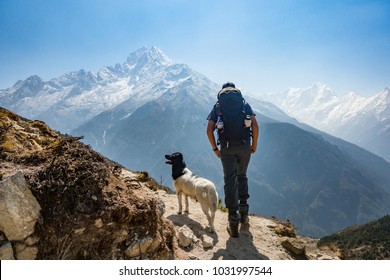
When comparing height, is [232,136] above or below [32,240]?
above

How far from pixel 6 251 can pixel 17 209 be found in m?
0.61

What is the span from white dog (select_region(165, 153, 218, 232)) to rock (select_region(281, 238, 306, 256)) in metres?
2.16

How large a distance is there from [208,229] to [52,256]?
4246mm

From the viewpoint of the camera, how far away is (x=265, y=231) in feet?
28.4

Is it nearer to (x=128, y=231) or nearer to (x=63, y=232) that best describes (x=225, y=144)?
(x=128, y=231)

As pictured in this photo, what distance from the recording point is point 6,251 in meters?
4.24

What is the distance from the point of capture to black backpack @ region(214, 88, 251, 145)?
7246 millimetres

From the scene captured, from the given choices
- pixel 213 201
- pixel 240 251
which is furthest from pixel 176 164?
pixel 240 251

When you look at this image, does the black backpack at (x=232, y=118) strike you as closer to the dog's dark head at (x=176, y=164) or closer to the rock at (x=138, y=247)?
the dog's dark head at (x=176, y=164)

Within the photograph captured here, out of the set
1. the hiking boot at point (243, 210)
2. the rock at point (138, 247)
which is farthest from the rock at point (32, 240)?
the hiking boot at point (243, 210)

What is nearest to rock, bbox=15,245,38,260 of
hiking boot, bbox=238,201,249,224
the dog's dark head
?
the dog's dark head

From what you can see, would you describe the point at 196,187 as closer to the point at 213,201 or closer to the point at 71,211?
the point at 213,201
